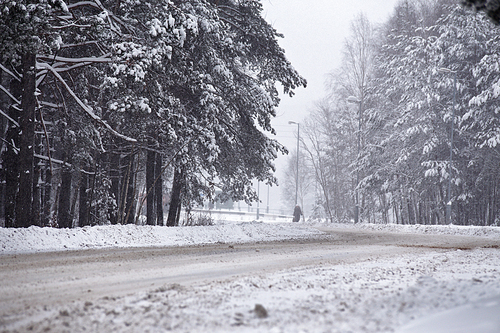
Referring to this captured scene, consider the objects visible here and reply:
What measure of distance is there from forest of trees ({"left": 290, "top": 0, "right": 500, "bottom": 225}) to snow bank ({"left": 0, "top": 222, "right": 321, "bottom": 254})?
15754mm

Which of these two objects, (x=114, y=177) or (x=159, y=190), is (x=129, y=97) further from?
(x=159, y=190)

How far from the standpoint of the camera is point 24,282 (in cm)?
538

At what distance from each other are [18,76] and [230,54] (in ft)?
22.6

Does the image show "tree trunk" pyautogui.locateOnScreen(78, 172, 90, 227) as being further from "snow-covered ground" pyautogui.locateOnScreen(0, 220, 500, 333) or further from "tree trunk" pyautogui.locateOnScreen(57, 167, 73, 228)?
"snow-covered ground" pyautogui.locateOnScreen(0, 220, 500, 333)

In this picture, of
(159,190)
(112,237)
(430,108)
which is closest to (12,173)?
(112,237)

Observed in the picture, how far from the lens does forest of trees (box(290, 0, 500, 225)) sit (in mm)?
26395

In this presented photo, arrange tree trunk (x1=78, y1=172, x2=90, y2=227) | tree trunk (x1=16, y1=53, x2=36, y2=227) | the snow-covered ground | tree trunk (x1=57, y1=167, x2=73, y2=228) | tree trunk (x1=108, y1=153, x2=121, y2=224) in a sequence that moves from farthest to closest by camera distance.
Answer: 1. tree trunk (x1=108, y1=153, x2=121, y2=224)
2. tree trunk (x1=78, y1=172, x2=90, y2=227)
3. tree trunk (x1=57, y1=167, x2=73, y2=228)
4. tree trunk (x1=16, y1=53, x2=36, y2=227)
5. the snow-covered ground

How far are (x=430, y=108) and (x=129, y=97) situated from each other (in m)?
23.1

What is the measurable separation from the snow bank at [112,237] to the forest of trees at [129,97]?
159cm

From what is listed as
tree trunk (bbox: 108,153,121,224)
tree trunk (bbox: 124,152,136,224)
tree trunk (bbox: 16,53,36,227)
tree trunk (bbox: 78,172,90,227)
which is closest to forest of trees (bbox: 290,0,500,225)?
tree trunk (bbox: 124,152,136,224)

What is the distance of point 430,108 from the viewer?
94.8 feet

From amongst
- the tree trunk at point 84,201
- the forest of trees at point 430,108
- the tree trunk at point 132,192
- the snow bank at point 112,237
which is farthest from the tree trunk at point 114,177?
the forest of trees at point 430,108

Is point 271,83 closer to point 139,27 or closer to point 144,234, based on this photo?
point 139,27

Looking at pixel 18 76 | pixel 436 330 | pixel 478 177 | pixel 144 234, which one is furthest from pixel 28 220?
pixel 478 177
